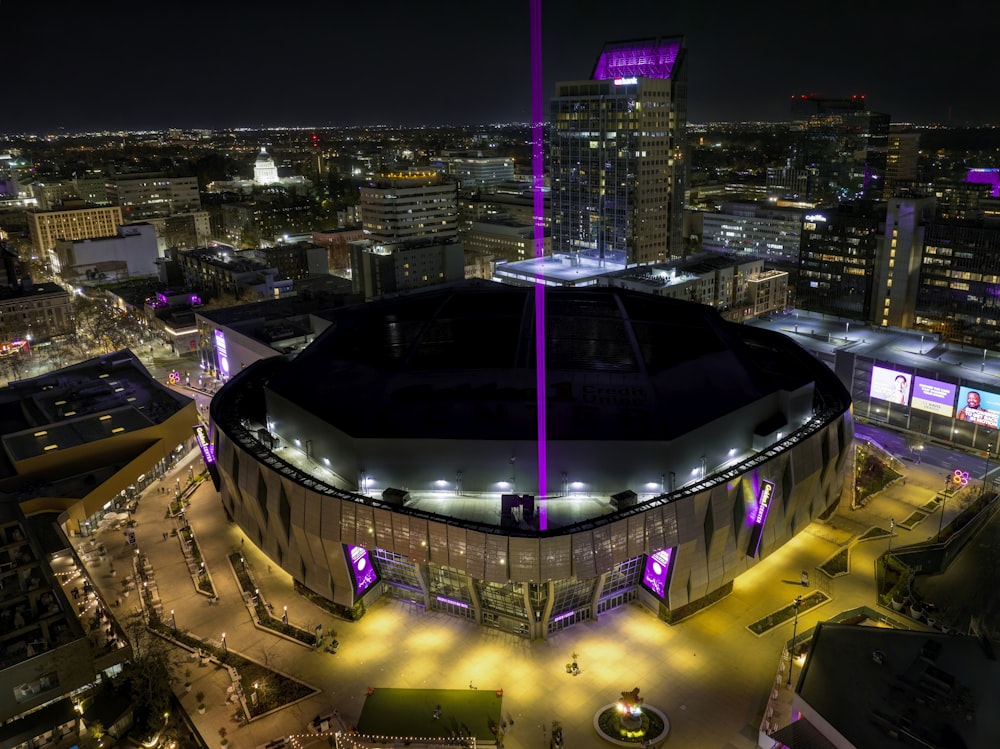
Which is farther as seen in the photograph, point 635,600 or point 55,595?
point 635,600

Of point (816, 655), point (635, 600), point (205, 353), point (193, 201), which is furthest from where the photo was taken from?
point (193, 201)

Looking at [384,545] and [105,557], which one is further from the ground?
[384,545]

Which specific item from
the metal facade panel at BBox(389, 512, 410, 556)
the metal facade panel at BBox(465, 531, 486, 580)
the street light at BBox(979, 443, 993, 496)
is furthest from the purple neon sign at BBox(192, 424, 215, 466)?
the street light at BBox(979, 443, 993, 496)

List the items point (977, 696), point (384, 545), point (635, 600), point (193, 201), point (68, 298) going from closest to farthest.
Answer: point (977, 696) < point (384, 545) < point (635, 600) < point (68, 298) < point (193, 201)

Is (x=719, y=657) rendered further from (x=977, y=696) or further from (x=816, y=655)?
(x=977, y=696)

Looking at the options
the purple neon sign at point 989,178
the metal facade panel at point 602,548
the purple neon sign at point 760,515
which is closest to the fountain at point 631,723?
the metal facade panel at point 602,548

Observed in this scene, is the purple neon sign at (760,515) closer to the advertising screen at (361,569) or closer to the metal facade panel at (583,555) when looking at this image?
the metal facade panel at (583,555)

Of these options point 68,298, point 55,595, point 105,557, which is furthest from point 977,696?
point 68,298
